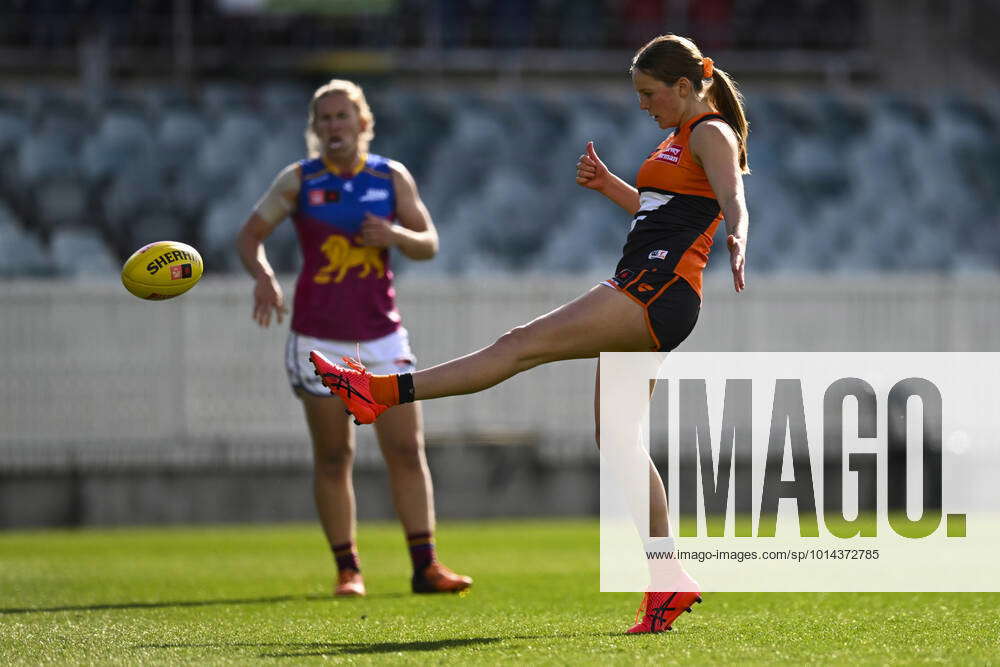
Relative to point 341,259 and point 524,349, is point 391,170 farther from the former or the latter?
point 524,349

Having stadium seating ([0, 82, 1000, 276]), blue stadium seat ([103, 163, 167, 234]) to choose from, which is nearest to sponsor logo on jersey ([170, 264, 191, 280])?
stadium seating ([0, 82, 1000, 276])

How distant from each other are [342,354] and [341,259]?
0.40 meters

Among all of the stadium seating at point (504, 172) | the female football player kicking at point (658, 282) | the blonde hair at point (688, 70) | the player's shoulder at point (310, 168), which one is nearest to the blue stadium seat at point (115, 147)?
the stadium seating at point (504, 172)

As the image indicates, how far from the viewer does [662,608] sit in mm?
4977

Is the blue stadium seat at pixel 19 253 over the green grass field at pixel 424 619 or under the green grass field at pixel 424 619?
over

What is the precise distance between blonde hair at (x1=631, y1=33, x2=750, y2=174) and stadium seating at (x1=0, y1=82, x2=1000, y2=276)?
29.7 feet

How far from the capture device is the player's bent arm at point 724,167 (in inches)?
187

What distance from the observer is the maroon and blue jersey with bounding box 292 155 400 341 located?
6586mm

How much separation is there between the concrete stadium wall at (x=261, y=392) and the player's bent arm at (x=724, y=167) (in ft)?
24.0

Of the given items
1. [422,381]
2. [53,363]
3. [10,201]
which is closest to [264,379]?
[53,363]

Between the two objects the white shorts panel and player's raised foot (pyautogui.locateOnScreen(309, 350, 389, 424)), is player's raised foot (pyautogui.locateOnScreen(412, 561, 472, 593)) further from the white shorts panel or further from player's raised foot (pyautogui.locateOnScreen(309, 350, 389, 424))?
player's raised foot (pyautogui.locateOnScreen(309, 350, 389, 424))

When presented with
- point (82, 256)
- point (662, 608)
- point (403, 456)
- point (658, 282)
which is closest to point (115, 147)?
point (82, 256)

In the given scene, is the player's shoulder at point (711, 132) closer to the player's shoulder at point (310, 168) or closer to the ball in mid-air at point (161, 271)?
the ball in mid-air at point (161, 271)

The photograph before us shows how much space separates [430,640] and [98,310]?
8211 mm
